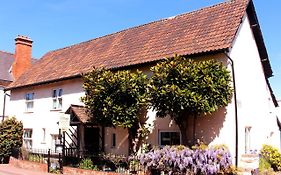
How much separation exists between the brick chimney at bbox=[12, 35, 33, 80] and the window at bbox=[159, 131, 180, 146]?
22.7 m

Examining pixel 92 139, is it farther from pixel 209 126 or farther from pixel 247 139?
pixel 247 139

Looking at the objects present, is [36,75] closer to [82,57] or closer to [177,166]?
[82,57]

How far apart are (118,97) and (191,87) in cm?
433

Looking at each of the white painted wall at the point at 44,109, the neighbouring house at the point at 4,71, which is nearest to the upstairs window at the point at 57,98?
the white painted wall at the point at 44,109

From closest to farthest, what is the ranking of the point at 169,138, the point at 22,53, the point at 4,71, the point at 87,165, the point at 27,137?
the point at 169,138
the point at 87,165
the point at 27,137
the point at 22,53
the point at 4,71

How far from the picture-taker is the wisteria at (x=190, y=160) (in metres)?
15.0

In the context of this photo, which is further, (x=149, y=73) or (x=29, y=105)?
(x=29, y=105)

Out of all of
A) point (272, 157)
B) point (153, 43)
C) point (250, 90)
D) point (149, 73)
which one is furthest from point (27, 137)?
point (272, 157)

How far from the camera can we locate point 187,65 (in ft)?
53.6

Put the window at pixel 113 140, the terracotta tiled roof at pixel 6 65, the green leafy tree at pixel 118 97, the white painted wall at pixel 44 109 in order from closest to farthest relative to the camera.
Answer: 1. the green leafy tree at pixel 118 97
2. the window at pixel 113 140
3. the white painted wall at pixel 44 109
4. the terracotta tiled roof at pixel 6 65

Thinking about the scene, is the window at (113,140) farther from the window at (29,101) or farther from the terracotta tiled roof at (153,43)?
the window at (29,101)

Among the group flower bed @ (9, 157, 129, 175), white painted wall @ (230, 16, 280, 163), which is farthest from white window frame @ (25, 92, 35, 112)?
white painted wall @ (230, 16, 280, 163)

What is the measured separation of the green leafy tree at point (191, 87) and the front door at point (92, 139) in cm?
762

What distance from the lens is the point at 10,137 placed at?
91.1 feet
